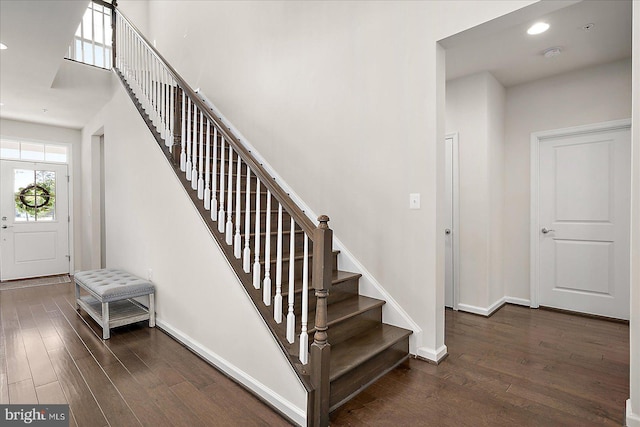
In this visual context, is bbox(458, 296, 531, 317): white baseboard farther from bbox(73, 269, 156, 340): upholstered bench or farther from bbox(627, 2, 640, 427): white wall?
bbox(73, 269, 156, 340): upholstered bench

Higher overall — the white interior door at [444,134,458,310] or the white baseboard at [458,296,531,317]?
the white interior door at [444,134,458,310]

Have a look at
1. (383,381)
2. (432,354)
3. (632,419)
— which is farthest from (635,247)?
(383,381)

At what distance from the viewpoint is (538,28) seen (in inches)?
112

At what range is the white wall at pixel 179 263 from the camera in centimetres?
210

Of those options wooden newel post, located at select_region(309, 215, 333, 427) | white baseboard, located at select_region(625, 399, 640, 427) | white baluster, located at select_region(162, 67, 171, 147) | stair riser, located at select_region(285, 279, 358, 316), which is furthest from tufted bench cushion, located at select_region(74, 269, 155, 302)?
white baseboard, located at select_region(625, 399, 640, 427)

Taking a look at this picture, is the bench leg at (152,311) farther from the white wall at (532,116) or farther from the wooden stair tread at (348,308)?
the white wall at (532,116)

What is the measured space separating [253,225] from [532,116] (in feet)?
11.5

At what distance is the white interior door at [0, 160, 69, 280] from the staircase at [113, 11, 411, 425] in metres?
3.35

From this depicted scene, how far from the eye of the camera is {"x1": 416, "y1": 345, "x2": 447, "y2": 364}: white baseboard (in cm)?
254

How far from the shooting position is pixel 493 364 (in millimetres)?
2514

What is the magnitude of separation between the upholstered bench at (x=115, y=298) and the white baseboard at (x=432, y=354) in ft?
8.16

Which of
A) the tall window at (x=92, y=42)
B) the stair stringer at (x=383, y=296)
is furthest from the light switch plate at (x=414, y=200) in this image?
the tall window at (x=92, y=42)

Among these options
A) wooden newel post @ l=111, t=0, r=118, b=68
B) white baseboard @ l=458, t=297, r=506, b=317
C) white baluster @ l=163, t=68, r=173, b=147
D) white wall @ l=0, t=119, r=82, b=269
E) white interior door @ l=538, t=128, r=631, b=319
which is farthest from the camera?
white wall @ l=0, t=119, r=82, b=269

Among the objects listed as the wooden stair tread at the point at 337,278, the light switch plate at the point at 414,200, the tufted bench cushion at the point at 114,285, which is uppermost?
the light switch plate at the point at 414,200
